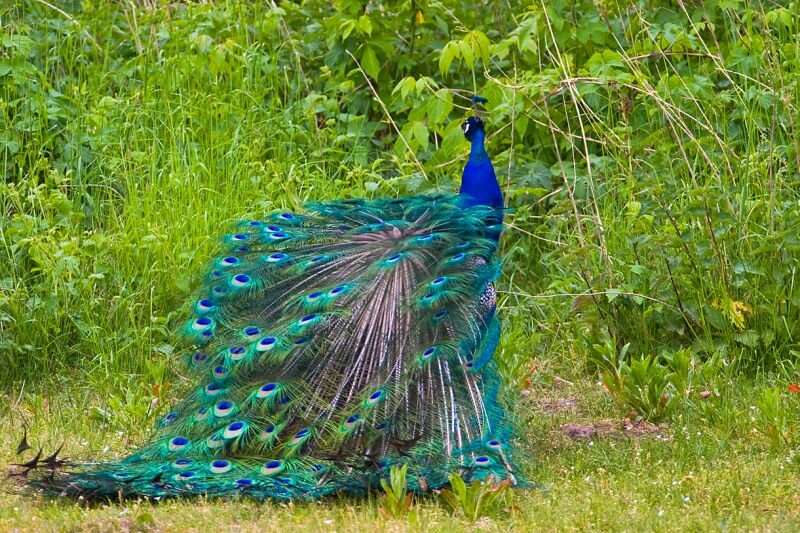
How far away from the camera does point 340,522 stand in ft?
13.2

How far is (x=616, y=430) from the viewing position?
17.1ft

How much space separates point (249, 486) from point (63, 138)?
12.4ft

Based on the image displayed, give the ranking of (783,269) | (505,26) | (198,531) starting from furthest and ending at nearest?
(505,26), (783,269), (198,531)

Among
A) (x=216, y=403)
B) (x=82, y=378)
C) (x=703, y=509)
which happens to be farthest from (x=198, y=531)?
(x=82, y=378)

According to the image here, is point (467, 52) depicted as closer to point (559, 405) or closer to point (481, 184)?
point (481, 184)

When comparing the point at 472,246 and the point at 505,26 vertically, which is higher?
the point at 505,26

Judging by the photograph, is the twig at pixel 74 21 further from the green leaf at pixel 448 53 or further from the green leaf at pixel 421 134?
the green leaf at pixel 448 53

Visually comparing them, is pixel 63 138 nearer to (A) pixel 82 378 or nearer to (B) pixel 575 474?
(A) pixel 82 378

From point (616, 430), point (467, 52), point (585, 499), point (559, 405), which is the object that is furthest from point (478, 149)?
point (585, 499)

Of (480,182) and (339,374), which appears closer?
(339,374)

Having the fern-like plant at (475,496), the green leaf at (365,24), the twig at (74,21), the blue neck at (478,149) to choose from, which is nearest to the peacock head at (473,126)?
the blue neck at (478,149)

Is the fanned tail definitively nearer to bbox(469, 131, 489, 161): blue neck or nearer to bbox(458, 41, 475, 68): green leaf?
bbox(469, 131, 489, 161): blue neck

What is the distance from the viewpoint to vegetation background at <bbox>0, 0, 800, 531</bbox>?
467 cm

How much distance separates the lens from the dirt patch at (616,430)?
202 inches
